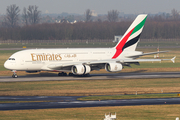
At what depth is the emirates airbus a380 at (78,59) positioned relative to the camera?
51062 millimetres

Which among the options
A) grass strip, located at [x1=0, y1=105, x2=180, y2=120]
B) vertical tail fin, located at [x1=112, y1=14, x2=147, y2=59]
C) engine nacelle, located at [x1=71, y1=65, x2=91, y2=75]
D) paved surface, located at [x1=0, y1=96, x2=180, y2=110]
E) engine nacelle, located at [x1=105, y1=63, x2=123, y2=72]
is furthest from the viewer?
vertical tail fin, located at [x1=112, y1=14, x2=147, y2=59]

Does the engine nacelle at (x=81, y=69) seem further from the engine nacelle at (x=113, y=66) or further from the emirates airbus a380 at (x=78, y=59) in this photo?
the engine nacelle at (x=113, y=66)

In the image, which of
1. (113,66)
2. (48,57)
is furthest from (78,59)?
(113,66)

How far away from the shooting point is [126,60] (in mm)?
52625

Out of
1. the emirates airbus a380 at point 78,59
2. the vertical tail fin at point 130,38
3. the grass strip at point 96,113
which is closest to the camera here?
the grass strip at point 96,113

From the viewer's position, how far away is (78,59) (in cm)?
5469

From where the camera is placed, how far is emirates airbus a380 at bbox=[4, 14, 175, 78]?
51.1 metres

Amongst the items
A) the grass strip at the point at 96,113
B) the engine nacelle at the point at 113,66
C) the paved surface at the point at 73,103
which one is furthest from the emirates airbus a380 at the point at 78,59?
the grass strip at the point at 96,113

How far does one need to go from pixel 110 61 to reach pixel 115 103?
73.2ft

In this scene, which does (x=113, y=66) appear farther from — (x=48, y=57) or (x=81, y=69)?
(x=48, y=57)

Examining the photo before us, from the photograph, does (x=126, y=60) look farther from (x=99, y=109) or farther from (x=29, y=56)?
(x=99, y=109)

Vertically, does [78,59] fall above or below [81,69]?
above

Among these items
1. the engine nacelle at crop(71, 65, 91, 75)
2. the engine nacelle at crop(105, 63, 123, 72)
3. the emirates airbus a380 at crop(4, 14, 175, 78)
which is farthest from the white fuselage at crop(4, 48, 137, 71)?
the engine nacelle at crop(105, 63, 123, 72)

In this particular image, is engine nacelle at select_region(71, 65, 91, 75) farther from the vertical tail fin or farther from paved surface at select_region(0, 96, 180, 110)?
paved surface at select_region(0, 96, 180, 110)
